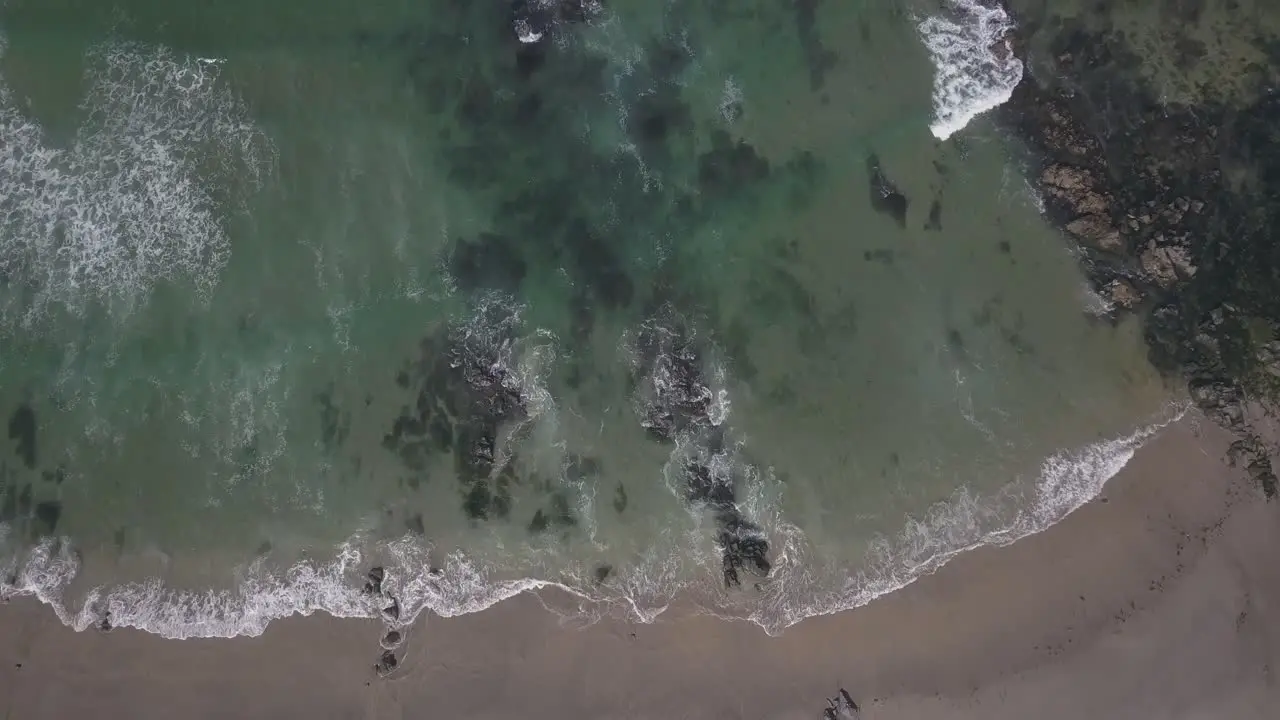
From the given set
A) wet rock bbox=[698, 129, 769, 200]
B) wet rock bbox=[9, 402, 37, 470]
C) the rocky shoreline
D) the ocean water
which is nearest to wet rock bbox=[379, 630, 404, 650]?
the ocean water

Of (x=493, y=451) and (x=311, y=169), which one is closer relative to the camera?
(x=493, y=451)

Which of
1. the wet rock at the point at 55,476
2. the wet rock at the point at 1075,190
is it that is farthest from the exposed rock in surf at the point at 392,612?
the wet rock at the point at 1075,190

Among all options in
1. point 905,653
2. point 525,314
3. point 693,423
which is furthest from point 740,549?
point 525,314

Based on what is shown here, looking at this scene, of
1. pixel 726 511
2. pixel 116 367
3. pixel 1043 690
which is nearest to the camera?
pixel 1043 690

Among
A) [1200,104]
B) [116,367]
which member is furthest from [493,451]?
[1200,104]

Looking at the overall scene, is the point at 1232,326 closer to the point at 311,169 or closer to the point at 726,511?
the point at 726,511
